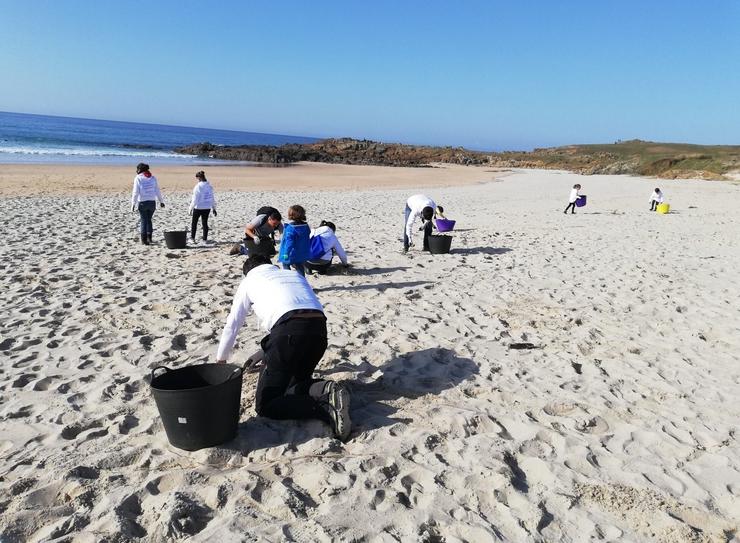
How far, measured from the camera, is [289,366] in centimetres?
368

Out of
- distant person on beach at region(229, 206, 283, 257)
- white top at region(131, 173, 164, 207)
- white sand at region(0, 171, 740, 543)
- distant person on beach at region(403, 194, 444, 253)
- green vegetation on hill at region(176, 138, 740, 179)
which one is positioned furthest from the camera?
green vegetation on hill at region(176, 138, 740, 179)

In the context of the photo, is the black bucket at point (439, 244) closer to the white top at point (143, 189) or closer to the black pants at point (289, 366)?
the white top at point (143, 189)

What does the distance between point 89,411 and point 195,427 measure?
113 centimetres

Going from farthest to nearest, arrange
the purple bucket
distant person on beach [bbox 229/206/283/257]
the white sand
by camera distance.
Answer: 1. the purple bucket
2. distant person on beach [bbox 229/206/283/257]
3. the white sand

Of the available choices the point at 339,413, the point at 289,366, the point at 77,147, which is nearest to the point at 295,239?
the point at 289,366

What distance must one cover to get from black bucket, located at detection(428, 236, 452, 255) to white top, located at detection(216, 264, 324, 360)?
6039 mm

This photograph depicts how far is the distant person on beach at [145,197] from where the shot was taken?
9.77 meters

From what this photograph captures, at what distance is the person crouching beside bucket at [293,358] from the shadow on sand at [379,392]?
0.11 metres

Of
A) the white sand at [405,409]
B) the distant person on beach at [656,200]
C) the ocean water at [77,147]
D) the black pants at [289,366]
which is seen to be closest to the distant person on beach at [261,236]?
A: the white sand at [405,409]

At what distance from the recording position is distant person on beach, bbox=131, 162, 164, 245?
9766 mm

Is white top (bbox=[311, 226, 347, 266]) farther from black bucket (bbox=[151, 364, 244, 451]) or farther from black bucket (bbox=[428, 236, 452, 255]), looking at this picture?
black bucket (bbox=[151, 364, 244, 451])

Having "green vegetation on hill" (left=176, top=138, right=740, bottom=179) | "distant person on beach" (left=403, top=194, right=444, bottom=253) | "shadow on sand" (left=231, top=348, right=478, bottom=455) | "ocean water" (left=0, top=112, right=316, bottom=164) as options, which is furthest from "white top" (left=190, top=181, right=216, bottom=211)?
"green vegetation on hill" (left=176, top=138, right=740, bottom=179)

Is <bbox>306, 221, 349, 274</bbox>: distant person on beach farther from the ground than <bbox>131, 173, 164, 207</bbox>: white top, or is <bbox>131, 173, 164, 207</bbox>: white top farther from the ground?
<bbox>131, 173, 164, 207</bbox>: white top

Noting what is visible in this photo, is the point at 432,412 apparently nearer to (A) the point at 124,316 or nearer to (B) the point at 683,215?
(A) the point at 124,316
